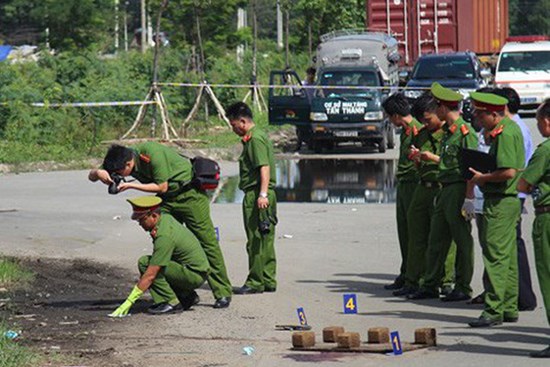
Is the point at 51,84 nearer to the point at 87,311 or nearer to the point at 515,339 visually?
the point at 87,311

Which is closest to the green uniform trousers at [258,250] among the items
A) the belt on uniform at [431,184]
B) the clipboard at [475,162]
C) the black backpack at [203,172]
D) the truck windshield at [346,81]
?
the black backpack at [203,172]

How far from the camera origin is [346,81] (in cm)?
3019

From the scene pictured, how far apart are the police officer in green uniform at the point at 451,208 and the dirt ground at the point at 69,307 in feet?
8.88

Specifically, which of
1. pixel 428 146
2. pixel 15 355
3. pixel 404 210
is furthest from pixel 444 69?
pixel 15 355

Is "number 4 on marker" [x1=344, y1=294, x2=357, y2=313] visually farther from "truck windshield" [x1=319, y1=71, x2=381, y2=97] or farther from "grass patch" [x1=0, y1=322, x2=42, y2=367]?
"truck windshield" [x1=319, y1=71, x2=381, y2=97]

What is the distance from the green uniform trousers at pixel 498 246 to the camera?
10.4 meters

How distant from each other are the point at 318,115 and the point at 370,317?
17.9 meters

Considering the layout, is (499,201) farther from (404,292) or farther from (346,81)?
(346,81)

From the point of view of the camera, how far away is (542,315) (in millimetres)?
11086

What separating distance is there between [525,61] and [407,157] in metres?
28.3

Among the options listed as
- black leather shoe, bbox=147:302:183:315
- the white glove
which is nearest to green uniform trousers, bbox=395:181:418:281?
the white glove

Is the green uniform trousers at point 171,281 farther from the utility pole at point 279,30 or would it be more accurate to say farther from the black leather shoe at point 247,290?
the utility pole at point 279,30

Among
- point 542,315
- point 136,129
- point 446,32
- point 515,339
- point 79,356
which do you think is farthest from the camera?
point 446,32

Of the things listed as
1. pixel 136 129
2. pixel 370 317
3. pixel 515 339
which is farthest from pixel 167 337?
pixel 136 129
